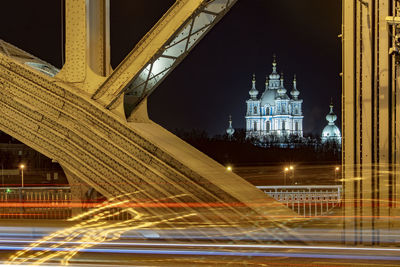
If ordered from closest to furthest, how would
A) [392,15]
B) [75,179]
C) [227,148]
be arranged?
[392,15] < [75,179] < [227,148]

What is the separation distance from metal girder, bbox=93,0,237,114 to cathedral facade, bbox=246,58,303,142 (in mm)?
117585

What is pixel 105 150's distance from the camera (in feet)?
33.0

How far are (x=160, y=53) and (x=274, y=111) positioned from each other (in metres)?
127

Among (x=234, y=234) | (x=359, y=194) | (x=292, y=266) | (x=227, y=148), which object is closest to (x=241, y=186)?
(x=234, y=234)

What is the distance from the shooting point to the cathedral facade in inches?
5231

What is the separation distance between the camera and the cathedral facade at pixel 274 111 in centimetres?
13288

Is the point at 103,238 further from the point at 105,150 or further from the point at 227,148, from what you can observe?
the point at 227,148

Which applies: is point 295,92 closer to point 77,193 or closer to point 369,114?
point 77,193

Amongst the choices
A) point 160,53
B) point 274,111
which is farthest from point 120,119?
point 274,111

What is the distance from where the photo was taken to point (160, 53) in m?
9.47

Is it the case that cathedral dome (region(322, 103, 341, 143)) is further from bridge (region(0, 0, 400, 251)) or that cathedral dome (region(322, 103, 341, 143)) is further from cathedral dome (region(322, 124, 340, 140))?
bridge (region(0, 0, 400, 251))

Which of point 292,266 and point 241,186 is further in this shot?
point 241,186

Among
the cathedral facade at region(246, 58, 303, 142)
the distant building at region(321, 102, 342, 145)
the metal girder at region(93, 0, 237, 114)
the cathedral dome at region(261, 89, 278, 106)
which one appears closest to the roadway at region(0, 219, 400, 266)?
the metal girder at region(93, 0, 237, 114)

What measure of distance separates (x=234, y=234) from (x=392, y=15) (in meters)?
3.50
